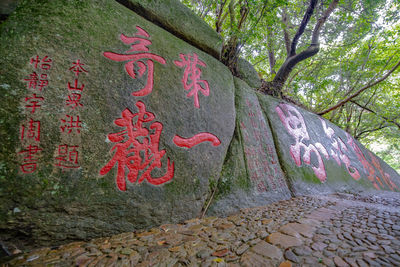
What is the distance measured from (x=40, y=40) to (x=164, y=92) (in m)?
1.38

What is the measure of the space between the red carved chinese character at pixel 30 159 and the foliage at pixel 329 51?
3693 mm

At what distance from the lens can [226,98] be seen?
10.8 ft

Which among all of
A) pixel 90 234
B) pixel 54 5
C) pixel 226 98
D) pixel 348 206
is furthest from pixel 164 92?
pixel 348 206

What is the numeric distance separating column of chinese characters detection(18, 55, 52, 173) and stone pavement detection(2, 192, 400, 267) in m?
0.76

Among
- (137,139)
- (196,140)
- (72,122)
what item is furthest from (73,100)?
(196,140)

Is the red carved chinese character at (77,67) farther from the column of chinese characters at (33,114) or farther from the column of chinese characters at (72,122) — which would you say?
the column of chinese characters at (33,114)

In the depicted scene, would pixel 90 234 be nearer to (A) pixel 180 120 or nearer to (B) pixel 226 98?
(A) pixel 180 120

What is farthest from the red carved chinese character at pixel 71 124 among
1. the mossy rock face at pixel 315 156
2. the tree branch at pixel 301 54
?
the tree branch at pixel 301 54

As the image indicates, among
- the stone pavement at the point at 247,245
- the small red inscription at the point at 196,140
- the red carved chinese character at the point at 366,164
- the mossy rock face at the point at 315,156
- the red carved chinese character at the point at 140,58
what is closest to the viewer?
the stone pavement at the point at 247,245

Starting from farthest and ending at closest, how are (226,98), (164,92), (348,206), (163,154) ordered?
(226,98) → (348,206) → (164,92) → (163,154)

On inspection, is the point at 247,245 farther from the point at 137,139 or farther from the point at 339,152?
the point at 339,152

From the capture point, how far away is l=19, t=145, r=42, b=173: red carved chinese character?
1544 mm

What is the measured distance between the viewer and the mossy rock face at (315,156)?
388 centimetres

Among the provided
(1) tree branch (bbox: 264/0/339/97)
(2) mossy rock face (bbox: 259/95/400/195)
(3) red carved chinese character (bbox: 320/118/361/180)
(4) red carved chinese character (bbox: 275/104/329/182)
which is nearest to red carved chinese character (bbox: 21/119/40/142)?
(2) mossy rock face (bbox: 259/95/400/195)
